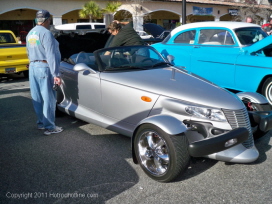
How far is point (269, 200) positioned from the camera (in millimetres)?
3031

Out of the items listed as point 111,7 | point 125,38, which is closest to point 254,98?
point 125,38

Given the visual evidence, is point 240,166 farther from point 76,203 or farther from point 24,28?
point 24,28

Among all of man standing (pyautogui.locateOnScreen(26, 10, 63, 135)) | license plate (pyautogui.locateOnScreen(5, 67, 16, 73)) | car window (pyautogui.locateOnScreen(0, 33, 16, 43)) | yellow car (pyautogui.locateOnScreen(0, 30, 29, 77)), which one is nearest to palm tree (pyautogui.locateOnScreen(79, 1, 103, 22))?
car window (pyautogui.locateOnScreen(0, 33, 16, 43))

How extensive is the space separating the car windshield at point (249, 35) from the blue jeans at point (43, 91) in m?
4.30

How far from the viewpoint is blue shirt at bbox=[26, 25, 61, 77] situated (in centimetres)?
448

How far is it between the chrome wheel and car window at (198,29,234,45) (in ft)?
14.1

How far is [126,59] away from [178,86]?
1.12 metres

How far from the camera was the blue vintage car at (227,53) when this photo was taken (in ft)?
19.2

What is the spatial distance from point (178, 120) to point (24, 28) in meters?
26.2

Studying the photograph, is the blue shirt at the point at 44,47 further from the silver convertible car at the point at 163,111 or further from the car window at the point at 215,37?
the car window at the point at 215,37

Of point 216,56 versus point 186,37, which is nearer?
point 216,56

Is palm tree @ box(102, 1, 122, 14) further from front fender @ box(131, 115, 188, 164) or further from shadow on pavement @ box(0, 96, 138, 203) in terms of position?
front fender @ box(131, 115, 188, 164)

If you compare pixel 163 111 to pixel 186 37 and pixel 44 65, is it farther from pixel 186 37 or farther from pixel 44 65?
pixel 186 37

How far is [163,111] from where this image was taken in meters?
3.66
